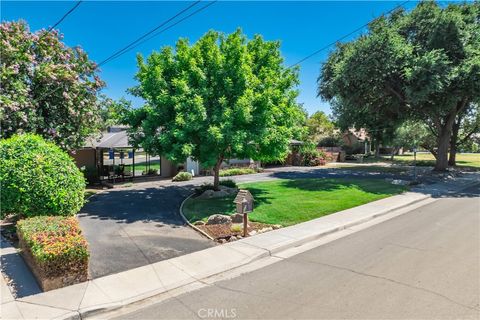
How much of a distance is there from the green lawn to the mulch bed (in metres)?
0.54

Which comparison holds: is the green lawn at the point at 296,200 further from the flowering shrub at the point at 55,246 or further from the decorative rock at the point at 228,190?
the flowering shrub at the point at 55,246

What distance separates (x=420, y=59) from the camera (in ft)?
61.0

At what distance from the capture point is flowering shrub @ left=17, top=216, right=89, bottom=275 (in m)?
5.80

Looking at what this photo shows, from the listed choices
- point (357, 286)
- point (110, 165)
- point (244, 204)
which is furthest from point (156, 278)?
point (110, 165)

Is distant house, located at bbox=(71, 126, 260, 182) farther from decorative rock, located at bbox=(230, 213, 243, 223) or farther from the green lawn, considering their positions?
decorative rock, located at bbox=(230, 213, 243, 223)

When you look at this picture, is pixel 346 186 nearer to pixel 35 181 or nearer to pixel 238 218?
pixel 238 218

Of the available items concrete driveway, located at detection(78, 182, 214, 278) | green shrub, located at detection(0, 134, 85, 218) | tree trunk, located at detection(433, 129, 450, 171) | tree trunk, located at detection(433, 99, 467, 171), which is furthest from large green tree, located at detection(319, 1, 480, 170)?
green shrub, located at detection(0, 134, 85, 218)

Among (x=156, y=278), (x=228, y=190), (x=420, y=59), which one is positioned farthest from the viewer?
→ (x=420, y=59)

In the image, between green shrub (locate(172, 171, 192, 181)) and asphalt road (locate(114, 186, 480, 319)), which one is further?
green shrub (locate(172, 171, 192, 181))

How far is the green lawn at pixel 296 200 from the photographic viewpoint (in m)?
11.5

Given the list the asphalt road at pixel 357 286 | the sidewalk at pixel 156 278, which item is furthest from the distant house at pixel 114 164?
the asphalt road at pixel 357 286

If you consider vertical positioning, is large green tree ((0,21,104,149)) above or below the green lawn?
above

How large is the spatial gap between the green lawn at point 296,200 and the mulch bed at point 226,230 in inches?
21.2

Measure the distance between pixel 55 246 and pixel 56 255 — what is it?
18cm
